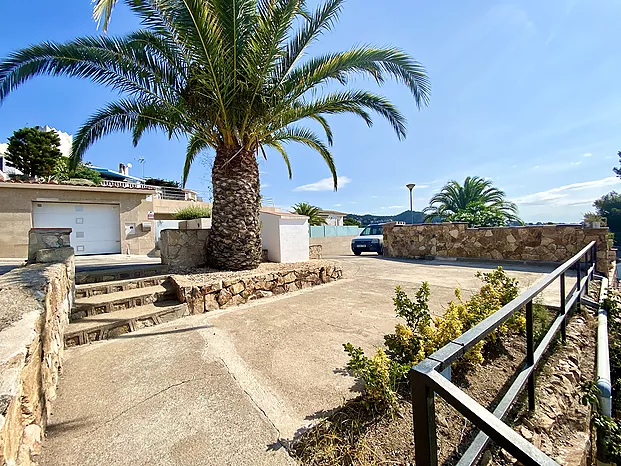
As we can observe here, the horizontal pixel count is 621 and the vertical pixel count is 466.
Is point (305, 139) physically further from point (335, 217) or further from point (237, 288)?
point (335, 217)

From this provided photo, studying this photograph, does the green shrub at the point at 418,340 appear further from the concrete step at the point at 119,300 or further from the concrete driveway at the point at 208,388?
the concrete step at the point at 119,300

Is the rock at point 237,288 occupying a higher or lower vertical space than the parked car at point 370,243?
lower

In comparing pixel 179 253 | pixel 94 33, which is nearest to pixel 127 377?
pixel 179 253

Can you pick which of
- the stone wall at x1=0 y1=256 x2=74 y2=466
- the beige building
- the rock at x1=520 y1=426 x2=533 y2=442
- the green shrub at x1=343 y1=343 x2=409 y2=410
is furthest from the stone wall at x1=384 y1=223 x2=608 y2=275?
the beige building

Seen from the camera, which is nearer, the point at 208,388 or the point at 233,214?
the point at 208,388

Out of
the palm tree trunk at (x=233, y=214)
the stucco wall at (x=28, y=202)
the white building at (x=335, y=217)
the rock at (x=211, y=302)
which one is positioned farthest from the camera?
the white building at (x=335, y=217)

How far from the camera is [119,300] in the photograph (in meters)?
4.25

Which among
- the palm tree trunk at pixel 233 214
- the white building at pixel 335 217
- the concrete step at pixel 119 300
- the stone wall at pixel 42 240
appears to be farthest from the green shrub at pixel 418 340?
the white building at pixel 335 217

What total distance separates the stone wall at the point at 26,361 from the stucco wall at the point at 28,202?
408 inches

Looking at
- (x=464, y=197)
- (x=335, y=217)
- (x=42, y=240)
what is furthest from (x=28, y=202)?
(x=335, y=217)

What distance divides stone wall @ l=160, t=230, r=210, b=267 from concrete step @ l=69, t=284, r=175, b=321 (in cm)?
136

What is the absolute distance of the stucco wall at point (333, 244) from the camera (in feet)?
55.4

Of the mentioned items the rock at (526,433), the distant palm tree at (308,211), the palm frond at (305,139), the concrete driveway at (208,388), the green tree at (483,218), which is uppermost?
the palm frond at (305,139)

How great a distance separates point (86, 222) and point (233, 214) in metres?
9.55
